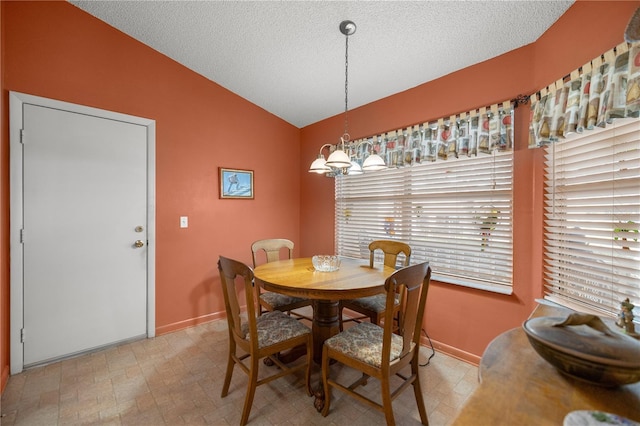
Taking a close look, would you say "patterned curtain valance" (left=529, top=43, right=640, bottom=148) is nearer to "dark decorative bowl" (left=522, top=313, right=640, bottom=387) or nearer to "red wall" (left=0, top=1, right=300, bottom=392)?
"dark decorative bowl" (left=522, top=313, right=640, bottom=387)

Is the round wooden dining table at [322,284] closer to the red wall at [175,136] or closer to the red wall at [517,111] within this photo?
the red wall at [517,111]

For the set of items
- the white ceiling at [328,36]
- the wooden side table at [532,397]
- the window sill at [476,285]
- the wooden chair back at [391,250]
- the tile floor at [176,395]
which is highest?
the white ceiling at [328,36]

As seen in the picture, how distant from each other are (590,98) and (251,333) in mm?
2354

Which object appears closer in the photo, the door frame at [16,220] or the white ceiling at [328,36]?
the white ceiling at [328,36]

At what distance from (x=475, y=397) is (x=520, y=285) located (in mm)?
1821

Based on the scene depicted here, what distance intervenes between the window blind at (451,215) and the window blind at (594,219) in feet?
1.05

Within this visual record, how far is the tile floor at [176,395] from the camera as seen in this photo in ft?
5.57

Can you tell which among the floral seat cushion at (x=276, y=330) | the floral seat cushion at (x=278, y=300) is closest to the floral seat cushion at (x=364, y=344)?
the floral seat cushion at (x=276, y=330)

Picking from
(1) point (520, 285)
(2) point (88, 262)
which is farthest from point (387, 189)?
(2) point (88, 262)

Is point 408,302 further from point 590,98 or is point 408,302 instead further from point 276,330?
point 590,98

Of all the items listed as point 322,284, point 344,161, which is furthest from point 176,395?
point 344,161

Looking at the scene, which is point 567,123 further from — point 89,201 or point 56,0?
point 56,0

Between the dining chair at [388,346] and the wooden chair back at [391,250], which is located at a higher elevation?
the wooden chair back at [391,250]

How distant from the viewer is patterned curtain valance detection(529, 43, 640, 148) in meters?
1.31
